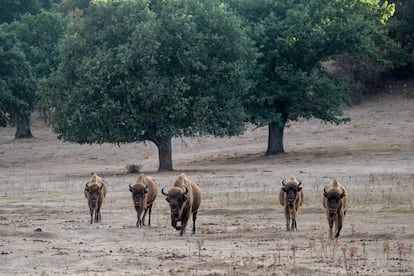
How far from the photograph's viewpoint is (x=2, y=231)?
2223 centimetres

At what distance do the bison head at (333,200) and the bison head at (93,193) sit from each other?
6.43 metres

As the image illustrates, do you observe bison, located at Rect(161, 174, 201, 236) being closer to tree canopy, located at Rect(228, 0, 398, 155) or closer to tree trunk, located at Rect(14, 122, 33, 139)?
tree canopy, located at Rect(228, 0, 398, 155)

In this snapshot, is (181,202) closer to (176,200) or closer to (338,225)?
(176,200)

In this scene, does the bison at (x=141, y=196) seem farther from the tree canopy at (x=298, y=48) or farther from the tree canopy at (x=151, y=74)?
the tree canopy at (x=298, y=48)

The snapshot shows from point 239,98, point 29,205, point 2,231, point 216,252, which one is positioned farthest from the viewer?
point 239,98

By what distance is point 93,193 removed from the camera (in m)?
24.2

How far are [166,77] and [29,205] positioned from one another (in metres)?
14.9

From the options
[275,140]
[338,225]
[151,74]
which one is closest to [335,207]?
[338,225]

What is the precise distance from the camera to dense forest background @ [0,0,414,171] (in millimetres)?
43062

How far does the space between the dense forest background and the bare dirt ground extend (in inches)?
84.5

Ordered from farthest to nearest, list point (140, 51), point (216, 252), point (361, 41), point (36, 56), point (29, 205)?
point (36, 56) < point (361, 41) < point (140, 51) < point (29, 205) < point (216, 252)

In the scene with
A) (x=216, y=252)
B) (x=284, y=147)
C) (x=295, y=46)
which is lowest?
(x=216, y=252)

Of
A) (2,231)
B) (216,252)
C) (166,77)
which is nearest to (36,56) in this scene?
(166,77)

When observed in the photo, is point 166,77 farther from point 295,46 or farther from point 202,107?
point 295,46
